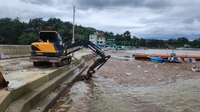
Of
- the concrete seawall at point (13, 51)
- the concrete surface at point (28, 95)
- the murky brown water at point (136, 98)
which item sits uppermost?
the concrete seawall at point (13, 51)

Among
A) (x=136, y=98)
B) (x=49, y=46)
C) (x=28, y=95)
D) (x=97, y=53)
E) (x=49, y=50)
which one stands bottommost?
(x=136, y=98)

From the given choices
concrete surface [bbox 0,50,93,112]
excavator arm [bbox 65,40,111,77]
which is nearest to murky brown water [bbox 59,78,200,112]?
concrete surface [bbox 0,50,93,112]

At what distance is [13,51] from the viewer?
1812cm

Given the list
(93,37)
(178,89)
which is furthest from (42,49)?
(93,37)

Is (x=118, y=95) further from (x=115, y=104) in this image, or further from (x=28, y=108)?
(x=28, y=108)

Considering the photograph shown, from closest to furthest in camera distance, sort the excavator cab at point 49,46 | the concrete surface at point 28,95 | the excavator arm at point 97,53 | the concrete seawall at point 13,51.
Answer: the concrete surface at point 28,95, the excavator cab at point 49,46, the excavator arm at point 97,53, the concrete seawall at point 13,51

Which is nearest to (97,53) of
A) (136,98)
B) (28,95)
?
(136,98)

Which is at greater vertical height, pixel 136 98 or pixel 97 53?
pixel 97 53

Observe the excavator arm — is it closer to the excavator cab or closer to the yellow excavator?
the yellow excavator

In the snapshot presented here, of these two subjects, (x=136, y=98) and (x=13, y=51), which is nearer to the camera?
(x=136, y=98)

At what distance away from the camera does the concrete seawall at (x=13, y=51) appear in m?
16.4

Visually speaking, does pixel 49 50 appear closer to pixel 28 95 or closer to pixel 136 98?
pixel 136 98

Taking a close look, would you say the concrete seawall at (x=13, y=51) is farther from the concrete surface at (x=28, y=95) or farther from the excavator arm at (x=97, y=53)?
the concrete surface at (x=28, y=95)

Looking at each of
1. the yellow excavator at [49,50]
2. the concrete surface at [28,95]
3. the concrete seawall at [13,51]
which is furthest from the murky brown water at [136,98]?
the concrete seawall at [13,51]
